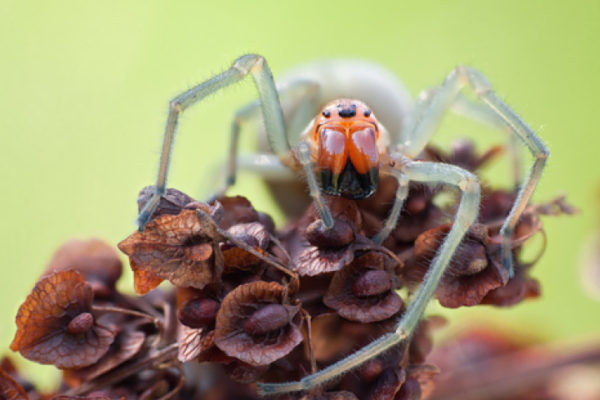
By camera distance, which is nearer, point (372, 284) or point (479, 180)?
point (372, 284)

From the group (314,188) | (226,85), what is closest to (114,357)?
(314,188)

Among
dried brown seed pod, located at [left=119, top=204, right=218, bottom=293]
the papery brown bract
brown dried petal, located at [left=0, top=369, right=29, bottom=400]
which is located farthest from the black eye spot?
brown dried petal, located at [left=0, top=369, right=29, bottom=400]

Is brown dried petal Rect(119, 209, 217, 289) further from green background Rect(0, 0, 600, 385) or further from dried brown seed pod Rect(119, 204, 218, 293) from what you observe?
green background Rect(0, 0, 600, 385)

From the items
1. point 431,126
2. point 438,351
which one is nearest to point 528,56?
point 431,126

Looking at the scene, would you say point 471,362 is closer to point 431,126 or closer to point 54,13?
point 431,126

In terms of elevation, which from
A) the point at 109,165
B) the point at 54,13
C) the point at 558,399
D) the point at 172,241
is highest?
the point at 54,13

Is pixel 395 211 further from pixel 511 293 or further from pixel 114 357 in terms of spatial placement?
pixel 114 357

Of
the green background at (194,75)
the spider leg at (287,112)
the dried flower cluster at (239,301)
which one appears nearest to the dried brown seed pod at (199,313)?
the dried flower cluster at (239,301)
